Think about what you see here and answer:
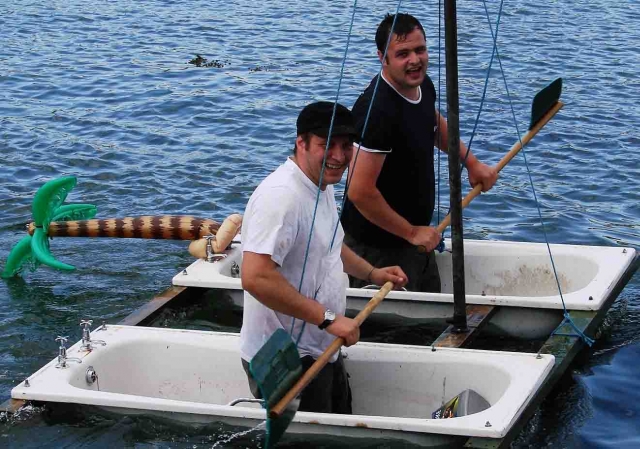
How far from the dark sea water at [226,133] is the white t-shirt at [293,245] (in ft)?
2.12

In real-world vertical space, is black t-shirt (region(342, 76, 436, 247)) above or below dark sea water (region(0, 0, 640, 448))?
above

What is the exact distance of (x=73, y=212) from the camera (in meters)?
8.93

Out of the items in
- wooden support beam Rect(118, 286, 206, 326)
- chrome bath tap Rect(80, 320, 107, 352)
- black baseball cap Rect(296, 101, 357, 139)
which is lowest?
wooden support beam Rect(118, 286, 206, 326)

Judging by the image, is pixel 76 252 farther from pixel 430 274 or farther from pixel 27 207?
pixel 430 274

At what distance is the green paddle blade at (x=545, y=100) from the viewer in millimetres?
6488

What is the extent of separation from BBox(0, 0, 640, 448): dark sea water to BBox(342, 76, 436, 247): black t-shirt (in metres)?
1.23

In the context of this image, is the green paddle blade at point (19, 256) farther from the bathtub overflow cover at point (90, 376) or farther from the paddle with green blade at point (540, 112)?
the paddle with green blade at point (540, 112)

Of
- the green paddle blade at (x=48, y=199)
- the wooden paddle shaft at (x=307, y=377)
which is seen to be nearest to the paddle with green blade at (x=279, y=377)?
the wooden paddle shaft at (x=307, y=377)

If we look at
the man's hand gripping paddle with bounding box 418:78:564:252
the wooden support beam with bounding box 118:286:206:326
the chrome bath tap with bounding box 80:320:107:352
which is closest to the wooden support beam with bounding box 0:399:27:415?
the chrome bath tap with bounding box 80:320:107:352

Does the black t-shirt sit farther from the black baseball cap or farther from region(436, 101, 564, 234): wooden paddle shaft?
the black baseball cap

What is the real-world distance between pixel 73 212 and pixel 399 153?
11.0 ft

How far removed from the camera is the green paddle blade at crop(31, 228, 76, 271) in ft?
27.5

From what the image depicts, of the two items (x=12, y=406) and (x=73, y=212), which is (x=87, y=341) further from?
(x=73, y=212)

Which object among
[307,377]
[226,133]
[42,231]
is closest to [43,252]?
[42,231]
